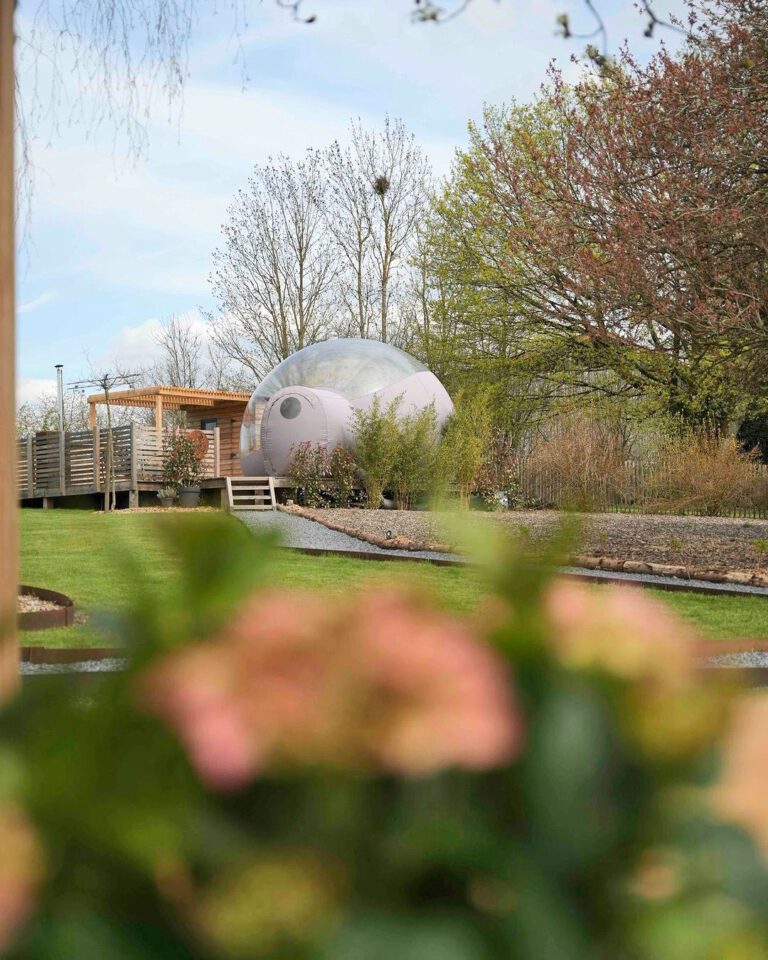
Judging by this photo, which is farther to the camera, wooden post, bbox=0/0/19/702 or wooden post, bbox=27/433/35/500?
wooden post, bbox=27/433/35/500

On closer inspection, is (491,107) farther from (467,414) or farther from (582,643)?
(582,643)

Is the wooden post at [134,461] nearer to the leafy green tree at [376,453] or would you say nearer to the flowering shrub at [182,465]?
the flowering shrub at [182,465]

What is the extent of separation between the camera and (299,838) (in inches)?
15.0

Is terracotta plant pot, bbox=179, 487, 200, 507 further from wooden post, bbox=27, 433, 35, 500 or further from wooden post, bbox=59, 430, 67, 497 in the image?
wooden post, bbox=27, 433, 35, 500

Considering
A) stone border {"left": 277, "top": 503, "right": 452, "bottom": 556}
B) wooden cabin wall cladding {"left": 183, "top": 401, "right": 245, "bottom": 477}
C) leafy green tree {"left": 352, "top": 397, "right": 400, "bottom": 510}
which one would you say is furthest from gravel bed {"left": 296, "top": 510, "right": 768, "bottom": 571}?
wooden cabin wall cladding {"left": 183, "top": 401, "right": 245, "bottom": 477}

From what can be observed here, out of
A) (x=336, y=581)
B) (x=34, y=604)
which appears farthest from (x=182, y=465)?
(x=34, y=604)

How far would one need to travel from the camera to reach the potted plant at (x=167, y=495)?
21938 millimetres

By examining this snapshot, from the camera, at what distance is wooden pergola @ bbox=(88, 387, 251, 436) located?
2719 cm

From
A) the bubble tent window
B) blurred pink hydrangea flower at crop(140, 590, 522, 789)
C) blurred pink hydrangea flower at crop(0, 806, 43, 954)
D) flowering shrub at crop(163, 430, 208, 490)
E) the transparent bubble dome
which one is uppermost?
the transparent bubble dome

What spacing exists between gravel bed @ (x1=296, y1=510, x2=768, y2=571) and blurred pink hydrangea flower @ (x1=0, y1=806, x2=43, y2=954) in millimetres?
8173

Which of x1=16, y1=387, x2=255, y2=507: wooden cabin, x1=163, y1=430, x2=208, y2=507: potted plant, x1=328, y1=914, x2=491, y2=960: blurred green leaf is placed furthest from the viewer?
x1=16, y1=387, x2=255, y2=507: wooden cabin

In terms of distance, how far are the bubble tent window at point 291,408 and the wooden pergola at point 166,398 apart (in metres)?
7.67

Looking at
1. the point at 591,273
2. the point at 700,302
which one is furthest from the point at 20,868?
the point at 591,273

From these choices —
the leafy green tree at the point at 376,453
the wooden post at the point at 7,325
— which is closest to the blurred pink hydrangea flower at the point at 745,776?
the wooden post at the point at 7,325
